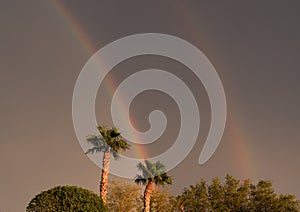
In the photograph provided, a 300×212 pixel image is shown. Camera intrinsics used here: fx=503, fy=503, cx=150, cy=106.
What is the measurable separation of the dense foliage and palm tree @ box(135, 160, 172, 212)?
21.9 meters

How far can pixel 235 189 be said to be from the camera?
9925cm

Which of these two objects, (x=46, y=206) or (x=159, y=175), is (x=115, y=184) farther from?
(x=46, y=206)

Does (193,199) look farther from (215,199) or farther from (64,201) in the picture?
(64,201)

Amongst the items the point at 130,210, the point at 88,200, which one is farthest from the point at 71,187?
the point at 130,210

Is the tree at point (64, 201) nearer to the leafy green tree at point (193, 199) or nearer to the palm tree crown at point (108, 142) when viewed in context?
the palm tree crown at point (108, 142)

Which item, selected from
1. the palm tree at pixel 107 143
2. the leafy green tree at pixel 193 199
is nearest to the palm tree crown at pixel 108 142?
the palm tree at pixel 107 143

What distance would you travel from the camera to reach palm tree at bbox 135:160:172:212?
79.8 meters

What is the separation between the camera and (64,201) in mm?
60656

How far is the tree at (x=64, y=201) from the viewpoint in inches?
2366

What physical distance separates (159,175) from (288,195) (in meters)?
28.7

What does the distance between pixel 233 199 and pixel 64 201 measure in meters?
46.0

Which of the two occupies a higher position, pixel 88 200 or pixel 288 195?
pixel 288 195

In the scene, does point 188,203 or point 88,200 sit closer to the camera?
point 88,200

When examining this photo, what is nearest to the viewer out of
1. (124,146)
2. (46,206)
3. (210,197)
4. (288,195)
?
(46,206)
